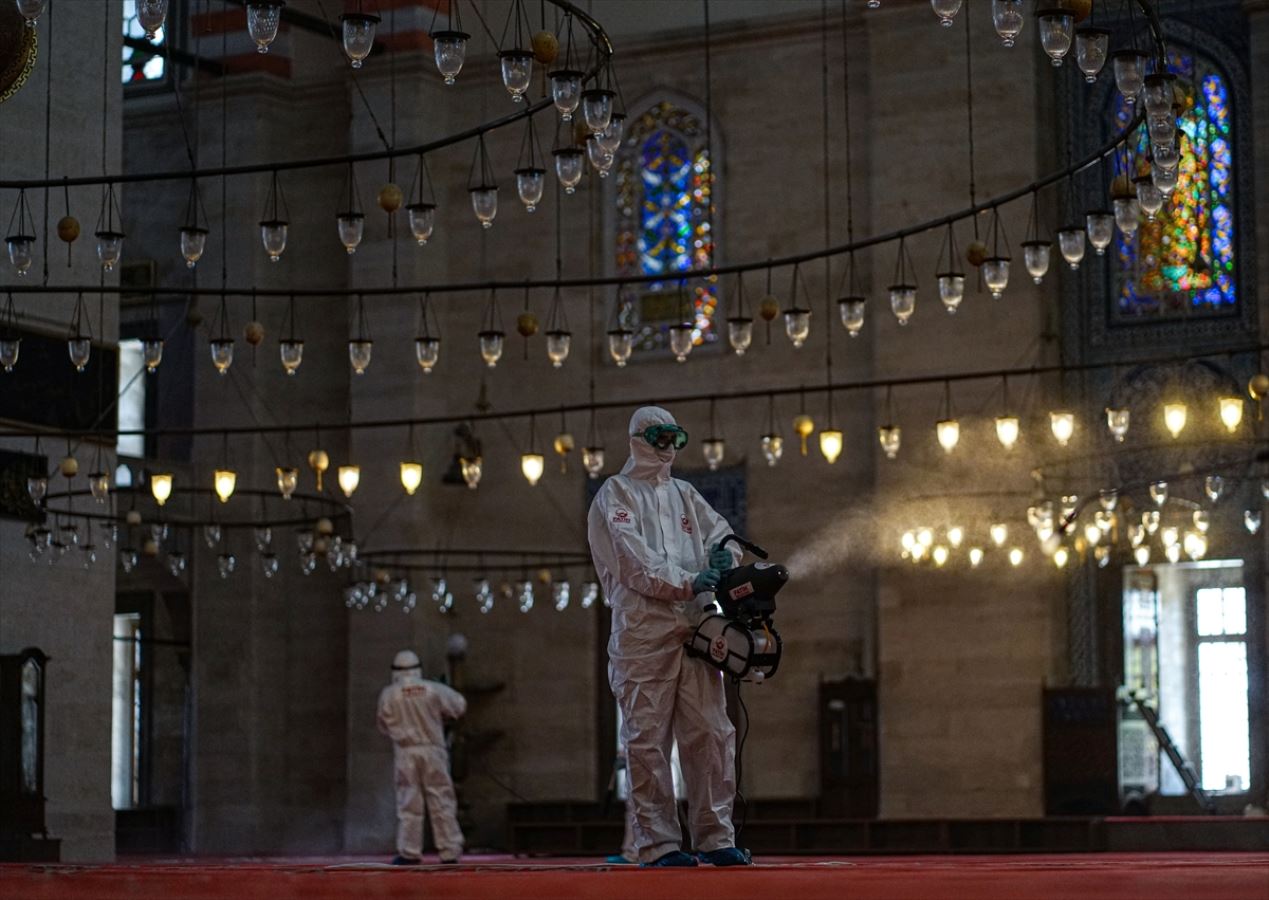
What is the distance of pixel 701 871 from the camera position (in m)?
6.79

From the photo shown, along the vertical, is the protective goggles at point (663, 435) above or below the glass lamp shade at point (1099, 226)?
below

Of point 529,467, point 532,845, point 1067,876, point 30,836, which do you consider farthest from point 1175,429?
point 1067,876

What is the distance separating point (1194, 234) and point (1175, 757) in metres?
4.24

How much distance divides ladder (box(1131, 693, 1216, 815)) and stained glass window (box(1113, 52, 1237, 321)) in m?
3.18

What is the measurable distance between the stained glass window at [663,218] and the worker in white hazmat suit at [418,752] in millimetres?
5946

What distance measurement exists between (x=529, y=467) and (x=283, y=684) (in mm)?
6266

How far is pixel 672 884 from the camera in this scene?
6410 millimetres

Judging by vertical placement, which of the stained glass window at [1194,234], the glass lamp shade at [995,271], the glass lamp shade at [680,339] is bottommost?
the glass lamp shade at [680,339]

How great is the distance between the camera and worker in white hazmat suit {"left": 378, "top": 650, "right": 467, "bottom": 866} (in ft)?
49.6

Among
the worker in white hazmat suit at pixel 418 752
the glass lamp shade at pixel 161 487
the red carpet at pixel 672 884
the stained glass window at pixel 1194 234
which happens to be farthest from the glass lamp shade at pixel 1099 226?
the stained glass window at pixel 1194 234

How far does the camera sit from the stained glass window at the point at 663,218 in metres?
20.4

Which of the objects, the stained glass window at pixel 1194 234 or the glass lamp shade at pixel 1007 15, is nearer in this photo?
the glass lamp shade at pixel 1007 15

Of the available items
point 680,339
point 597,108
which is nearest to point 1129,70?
point 597,108

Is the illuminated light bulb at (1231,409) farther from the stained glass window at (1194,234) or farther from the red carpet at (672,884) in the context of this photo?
the red carpet at (672,884)
